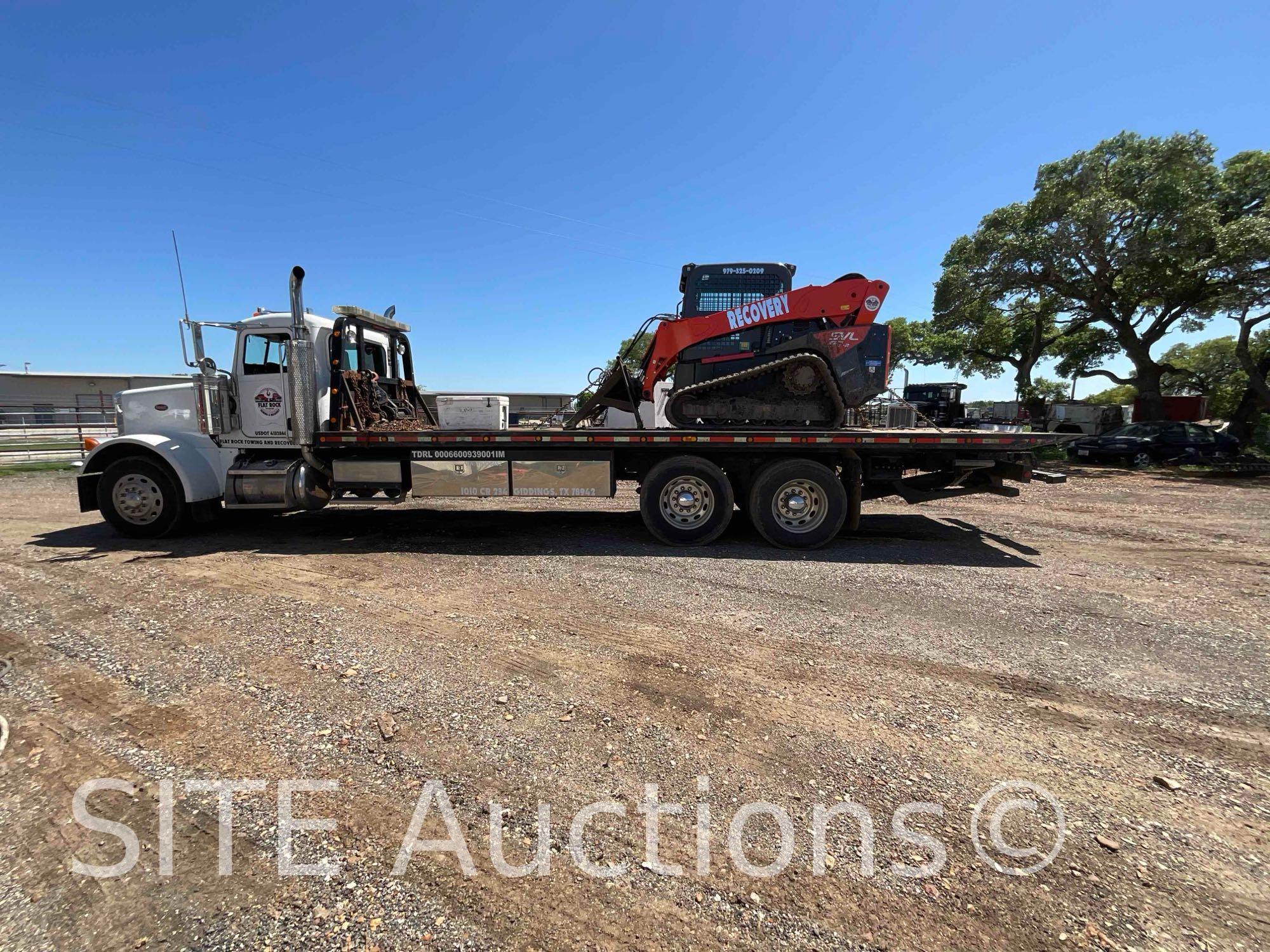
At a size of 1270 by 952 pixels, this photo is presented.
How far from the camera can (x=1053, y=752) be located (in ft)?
9.57

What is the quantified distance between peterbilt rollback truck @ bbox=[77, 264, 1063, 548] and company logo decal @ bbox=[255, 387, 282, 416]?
0.07ft

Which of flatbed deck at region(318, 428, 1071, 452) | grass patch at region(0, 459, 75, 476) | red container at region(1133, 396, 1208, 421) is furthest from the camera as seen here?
red container at region(1133, 396, 1208, 421)

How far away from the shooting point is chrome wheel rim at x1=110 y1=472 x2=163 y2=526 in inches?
283

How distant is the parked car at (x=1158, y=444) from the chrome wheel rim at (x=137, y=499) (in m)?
23.4

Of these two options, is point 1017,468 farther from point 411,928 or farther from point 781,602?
point 411,928

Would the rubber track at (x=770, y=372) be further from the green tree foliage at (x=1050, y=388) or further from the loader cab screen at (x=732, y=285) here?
the green tree foliage at (x=1050, y=388)

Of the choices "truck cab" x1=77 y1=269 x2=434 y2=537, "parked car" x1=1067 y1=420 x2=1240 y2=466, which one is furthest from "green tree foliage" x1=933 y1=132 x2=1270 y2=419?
"truck cab" x1=77 y1=269 x2=434 y2=537

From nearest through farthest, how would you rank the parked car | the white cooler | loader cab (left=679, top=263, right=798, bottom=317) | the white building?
the white cooler
loader cab (left=679, top=263, right=798, bottom=317)
the parked car
the white building

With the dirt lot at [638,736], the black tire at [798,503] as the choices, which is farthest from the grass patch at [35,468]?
the black tire at [798,503]

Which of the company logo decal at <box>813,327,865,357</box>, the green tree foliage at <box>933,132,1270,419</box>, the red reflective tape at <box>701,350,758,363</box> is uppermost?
the green tree foliage at <box>933,132,1270,419</box>

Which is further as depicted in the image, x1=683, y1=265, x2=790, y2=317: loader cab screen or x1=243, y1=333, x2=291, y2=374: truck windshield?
x1=683, y1=265, x2=790, y2=317: loader cab screen

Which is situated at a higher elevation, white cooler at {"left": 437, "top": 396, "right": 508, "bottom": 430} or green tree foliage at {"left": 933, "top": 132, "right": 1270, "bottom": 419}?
green tree foliage at {"left": 933, "top": 132, "right": 1270, "bottom": 419}

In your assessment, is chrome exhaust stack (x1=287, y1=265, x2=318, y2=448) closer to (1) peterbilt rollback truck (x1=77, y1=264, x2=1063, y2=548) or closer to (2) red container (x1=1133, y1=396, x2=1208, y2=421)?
(1) peterbilt rollback truck (x1=77, y1=264, x2=1063, y2=548)

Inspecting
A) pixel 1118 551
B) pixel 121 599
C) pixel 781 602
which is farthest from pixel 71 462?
pixel 1118 551
